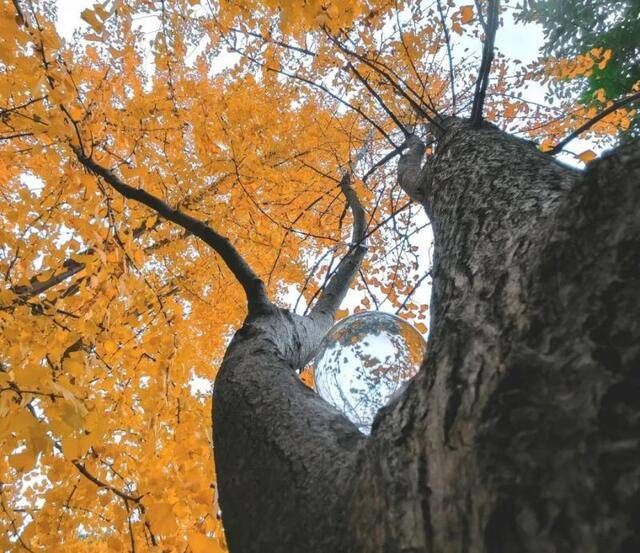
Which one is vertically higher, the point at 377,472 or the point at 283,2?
the point at 283,2

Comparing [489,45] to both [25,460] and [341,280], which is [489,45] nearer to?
[341,280]

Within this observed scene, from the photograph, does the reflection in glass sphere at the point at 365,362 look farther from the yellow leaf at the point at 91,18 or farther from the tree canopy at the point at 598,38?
the tree canopy at the point at 598,38

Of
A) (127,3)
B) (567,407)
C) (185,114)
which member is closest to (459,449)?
(567,407)

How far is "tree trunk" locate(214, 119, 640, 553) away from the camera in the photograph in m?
0.41

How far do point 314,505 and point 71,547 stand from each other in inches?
143

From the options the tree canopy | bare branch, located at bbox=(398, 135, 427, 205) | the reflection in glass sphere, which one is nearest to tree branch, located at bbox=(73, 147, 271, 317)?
the reflection in glass sphere

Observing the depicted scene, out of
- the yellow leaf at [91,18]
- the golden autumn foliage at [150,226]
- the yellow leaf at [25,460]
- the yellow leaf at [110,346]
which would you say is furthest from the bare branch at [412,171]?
the yellow leaf at [110,346]

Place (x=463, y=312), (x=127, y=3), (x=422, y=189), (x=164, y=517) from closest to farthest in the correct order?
(x=463, y=312) → (x=164, y=517) → (x=422, y=189) → (x=127, y=3)

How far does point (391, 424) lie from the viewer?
67 cm

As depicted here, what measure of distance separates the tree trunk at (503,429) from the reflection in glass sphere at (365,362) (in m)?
0.46

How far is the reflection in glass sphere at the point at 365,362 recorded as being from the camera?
1417 millimetres

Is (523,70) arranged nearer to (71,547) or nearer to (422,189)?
(422,189)

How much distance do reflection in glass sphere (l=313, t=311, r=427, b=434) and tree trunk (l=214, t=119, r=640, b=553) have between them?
0.46 meters

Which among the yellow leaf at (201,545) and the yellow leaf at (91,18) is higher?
the yellow leaf at (91,18)
